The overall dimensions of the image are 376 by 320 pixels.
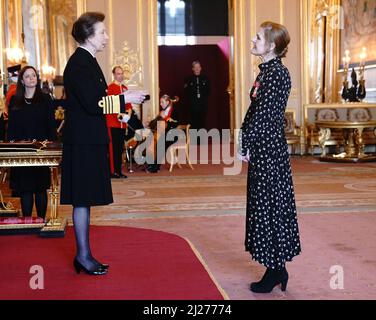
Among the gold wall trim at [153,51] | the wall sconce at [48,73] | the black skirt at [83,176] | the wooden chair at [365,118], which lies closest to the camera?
the black skirt at [83,176]

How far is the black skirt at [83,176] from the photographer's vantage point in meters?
3.72

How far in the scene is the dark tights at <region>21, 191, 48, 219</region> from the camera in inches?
211

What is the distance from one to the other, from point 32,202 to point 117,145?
12.1 feet

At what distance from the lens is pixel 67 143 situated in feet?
12.3

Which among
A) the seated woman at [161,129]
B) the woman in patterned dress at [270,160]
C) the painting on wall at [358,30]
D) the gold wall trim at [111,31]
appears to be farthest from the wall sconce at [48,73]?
the woman in patterned dress at [270,160]

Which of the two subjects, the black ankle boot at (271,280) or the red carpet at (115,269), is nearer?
the red carpet at (115,269)

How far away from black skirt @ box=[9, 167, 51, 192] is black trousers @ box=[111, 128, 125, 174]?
3.71 m

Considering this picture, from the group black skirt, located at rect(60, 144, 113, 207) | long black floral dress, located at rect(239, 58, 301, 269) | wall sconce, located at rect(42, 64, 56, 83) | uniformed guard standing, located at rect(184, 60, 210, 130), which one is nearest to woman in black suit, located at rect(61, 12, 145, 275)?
black skirt, located at rect(60, 144, 113, 207)

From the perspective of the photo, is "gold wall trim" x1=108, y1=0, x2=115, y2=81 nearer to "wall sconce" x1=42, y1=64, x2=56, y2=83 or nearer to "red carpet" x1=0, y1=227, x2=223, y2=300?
"wall sconce" x1=42, y1=64, x2=56, y2=83

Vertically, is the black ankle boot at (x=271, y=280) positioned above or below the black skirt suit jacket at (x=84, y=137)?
below

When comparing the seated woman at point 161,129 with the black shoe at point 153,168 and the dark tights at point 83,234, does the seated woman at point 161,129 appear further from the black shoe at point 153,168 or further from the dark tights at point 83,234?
the dark tights at point 83,234

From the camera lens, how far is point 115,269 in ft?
13.1
